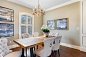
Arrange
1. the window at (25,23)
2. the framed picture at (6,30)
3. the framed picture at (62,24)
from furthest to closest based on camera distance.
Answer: the window at (25,23), the framed picture at (62,24), the framed picture at (6,30)

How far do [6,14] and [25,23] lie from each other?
4.49 ft

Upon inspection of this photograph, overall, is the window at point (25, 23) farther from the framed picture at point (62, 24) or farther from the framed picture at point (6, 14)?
the framed picture at point (62, 24)

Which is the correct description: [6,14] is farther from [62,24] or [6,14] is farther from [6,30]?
[62,24]

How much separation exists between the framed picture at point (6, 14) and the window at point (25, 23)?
59 cm

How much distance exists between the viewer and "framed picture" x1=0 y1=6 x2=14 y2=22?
2.90 m

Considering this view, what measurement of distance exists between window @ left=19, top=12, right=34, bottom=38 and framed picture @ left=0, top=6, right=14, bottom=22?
0.59m

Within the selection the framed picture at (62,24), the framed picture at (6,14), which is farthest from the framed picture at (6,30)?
the framed picture at (62,24)

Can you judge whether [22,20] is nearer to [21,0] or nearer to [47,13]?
[21,0]

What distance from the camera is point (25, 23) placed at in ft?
13.3

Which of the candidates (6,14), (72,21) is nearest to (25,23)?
(6,14)

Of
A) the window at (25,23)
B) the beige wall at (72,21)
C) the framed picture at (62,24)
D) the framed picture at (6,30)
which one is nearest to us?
the framed picture at (6,30)

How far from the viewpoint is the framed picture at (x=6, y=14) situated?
114 inches

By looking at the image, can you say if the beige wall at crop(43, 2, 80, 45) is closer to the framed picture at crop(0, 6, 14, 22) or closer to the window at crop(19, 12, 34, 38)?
the window at crop(19, 12, 34, 38)

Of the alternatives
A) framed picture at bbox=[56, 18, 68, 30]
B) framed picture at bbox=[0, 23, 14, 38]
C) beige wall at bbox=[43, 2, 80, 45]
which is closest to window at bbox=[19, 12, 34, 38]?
framed picture at bbox=[0, 23, 14, 38]
